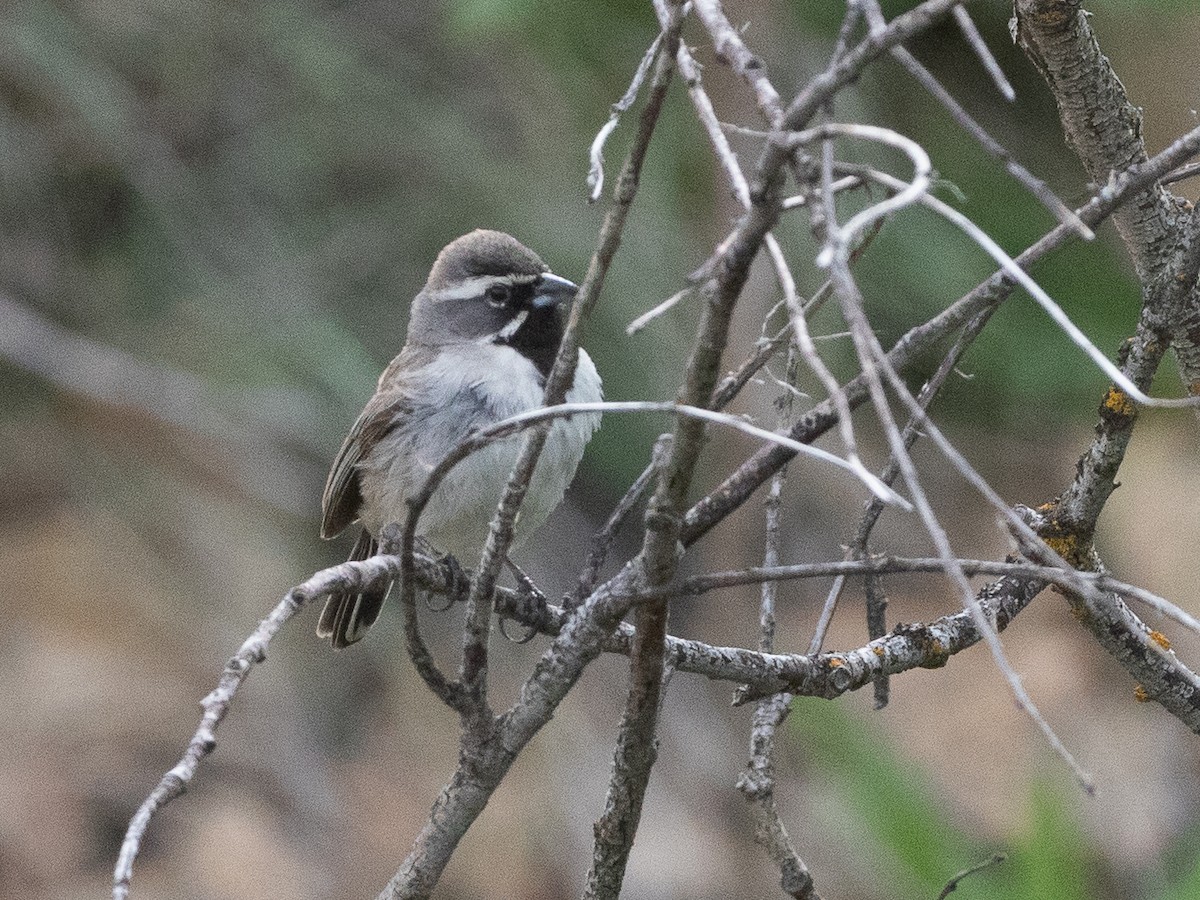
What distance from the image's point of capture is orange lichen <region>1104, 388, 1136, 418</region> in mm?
2852

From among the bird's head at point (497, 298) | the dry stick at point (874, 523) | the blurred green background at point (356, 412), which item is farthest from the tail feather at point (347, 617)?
the dry stick at point (874, 523)

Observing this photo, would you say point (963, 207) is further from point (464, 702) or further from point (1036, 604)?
point (464, 702)

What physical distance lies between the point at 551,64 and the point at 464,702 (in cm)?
559

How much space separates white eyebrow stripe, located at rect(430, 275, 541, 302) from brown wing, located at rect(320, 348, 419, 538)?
0.24 m

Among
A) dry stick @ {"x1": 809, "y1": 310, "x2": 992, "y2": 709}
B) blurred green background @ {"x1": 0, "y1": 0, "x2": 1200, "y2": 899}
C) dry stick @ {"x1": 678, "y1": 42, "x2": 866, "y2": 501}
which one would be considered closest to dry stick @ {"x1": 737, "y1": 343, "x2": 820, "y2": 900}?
dry stick @ {"x1": 809, "y1": 310, "x2": 992, "y2": 709}

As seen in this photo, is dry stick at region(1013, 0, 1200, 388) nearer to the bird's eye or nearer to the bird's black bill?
the bird's black bill

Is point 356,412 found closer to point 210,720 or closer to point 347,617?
point 347,617

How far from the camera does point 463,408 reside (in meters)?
4.80

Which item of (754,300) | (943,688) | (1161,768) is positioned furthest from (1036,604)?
(754,300)

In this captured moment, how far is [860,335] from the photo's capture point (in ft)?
6.18

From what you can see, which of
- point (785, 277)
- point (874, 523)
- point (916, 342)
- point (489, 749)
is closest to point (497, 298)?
point (874, 523)

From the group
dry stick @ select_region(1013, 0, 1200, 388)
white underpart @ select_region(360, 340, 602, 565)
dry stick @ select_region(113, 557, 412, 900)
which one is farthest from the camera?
white underpart @ select_region(360, 340, 602, 565)

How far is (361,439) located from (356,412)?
2.57 meters

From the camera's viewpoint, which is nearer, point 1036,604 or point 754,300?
point 754,300
